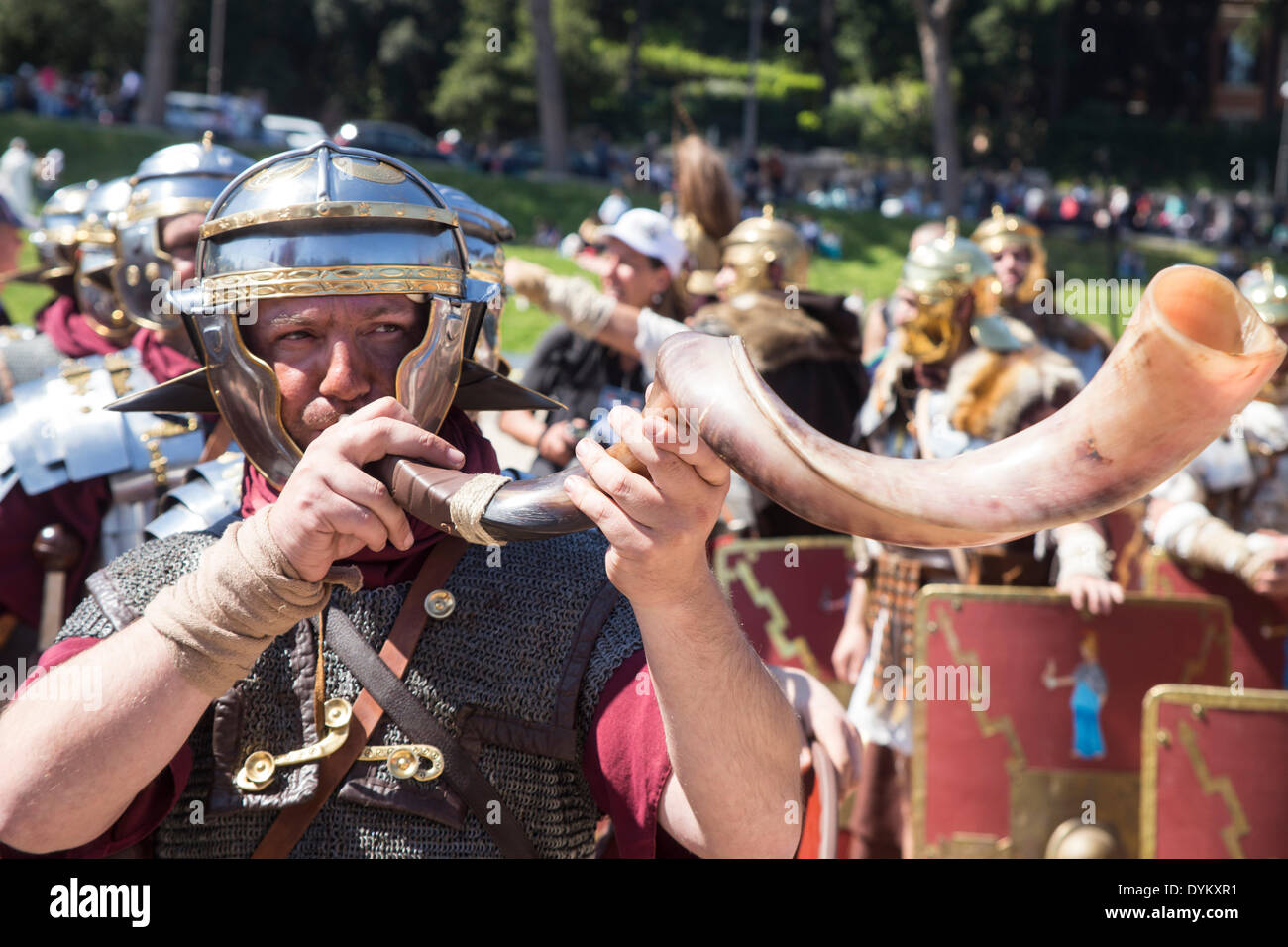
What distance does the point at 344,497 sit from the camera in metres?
1.83

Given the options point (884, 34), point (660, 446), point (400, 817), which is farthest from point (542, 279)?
point (884, 34)

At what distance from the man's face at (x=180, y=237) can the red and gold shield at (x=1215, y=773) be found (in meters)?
3.38

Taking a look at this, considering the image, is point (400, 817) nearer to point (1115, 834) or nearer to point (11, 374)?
point (1115, 834)

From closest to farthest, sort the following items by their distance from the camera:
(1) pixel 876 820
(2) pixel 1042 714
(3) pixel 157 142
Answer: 1. (2) pixel 1042 714
2. (1) pixel 876 820
3. (3) pixel 157 142

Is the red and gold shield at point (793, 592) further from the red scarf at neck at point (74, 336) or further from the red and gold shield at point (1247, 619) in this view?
the red scarf at neck at point (74, 336)

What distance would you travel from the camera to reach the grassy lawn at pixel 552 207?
2767 centimetres

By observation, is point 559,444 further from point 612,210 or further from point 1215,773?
point 612,210

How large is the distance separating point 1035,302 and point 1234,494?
106 inches

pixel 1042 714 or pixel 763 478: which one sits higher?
pixel 763 478

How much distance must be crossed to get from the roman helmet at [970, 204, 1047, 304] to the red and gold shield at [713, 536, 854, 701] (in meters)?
2.45

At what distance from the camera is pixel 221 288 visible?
2328 mm

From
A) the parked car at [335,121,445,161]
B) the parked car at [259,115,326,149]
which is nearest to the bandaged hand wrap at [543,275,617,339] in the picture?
the parked car at [259,115,326,149]
